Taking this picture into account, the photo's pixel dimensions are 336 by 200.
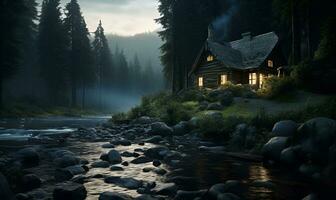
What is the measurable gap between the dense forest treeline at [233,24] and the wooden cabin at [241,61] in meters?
2.02

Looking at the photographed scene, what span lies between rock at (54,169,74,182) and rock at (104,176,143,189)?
974 millimetres

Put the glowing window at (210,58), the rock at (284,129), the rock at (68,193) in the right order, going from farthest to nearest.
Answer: the glowing window at (210,58)
the rock at (284,129)
the rock at (68,193)

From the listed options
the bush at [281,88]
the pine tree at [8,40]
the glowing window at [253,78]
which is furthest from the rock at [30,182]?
the glowing window at [253,78]

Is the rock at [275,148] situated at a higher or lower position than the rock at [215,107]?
lower

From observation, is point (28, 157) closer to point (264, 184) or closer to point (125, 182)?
point (125, 182)

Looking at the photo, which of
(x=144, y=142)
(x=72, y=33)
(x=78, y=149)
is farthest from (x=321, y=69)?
(x=72, y=33)

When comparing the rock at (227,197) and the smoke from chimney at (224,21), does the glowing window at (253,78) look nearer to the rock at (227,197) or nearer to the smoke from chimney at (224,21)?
the smoke from chimney at (224,21)

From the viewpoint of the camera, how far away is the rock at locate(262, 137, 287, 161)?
11.0m

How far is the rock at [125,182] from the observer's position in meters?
7.93

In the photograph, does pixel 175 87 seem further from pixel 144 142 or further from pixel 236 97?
pixel 144 142

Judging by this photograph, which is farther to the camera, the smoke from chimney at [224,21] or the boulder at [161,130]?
the smoke from chimney at [224,21]

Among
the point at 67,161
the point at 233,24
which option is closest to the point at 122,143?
the point at 67,161

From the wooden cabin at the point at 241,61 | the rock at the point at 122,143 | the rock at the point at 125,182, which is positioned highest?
the wooden cabin at the point at 241,61

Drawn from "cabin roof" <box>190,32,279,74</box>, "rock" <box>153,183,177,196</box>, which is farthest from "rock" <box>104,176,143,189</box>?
"cabin roof" <box>190,32,279,74</box>
